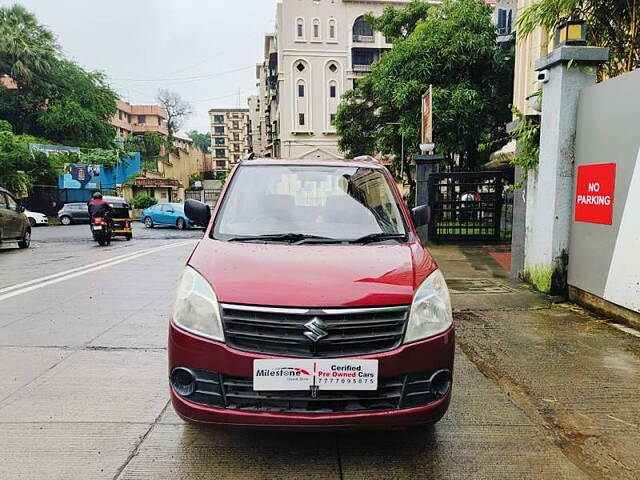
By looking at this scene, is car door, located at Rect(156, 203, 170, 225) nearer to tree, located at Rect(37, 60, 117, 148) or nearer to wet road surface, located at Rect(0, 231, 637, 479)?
wet road surface, located at Rect(0, 231, 637, 479)

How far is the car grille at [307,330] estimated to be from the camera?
96.7 inches

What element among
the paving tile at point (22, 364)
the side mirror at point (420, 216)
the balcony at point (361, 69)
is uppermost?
the balcony at point (361, 69)

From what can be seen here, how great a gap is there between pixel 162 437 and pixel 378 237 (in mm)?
1882

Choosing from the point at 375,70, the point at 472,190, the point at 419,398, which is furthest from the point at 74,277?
the point at 375,70

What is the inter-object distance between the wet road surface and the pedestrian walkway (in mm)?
91

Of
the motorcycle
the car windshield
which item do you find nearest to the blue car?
the motorcycle

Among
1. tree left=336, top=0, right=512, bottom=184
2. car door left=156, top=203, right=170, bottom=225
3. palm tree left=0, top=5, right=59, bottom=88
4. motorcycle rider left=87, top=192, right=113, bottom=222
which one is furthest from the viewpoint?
palm tree left=0, top=5, right=59, bottom=88

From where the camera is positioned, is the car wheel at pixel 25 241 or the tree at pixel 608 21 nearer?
Answer: the tree at pixel 608 21

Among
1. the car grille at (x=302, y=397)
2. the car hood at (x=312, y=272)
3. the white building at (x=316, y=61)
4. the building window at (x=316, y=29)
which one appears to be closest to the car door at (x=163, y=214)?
the white building at (x=316, y=61)

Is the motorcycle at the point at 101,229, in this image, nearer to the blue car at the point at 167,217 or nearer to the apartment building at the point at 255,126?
the blue car at the point at 167,217

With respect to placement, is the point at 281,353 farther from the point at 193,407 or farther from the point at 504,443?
the point at 504,443

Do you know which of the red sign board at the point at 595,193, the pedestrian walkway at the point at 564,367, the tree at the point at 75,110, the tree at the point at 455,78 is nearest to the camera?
the pedestrian walkway at the point at 564,367

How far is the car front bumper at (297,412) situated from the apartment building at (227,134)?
9744 centimetres

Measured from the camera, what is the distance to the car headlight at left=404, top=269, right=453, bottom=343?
2574mm
